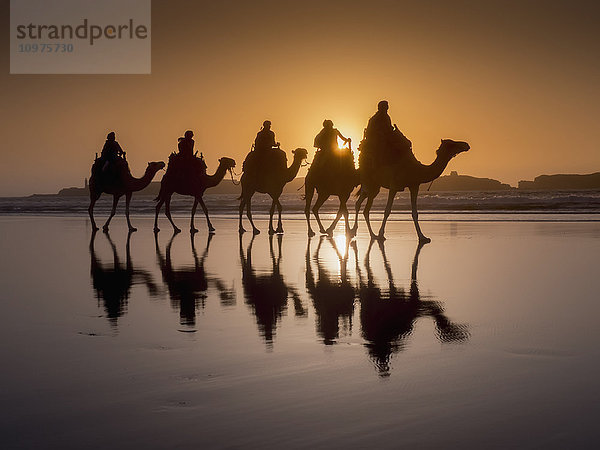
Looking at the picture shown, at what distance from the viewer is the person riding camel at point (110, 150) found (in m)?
21.6

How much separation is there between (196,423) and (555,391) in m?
1.73

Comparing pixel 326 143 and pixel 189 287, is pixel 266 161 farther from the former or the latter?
pixel 189 287

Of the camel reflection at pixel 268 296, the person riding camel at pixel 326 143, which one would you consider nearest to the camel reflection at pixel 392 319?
the camel reflection at pixel 268 296

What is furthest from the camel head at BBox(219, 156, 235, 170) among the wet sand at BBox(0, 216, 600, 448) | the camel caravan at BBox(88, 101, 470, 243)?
the wet sand at BBox(0, 216, 600, 448)

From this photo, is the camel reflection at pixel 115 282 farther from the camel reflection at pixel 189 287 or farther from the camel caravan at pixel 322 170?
the camel caravan at pixel 322 170

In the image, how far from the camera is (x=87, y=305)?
7320 mm

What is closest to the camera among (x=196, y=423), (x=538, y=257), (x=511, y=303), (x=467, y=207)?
(x=196, y=423)

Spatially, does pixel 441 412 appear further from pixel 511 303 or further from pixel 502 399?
pixel 511 303

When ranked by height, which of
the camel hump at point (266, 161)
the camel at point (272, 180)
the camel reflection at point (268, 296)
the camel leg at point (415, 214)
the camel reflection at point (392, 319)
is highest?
the camel hump at point (266, 161)

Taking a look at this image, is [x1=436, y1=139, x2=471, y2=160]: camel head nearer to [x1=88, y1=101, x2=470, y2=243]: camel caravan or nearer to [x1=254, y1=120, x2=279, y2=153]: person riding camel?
[x1=88, y1=101, x2=470, y2=243]: camel caravan

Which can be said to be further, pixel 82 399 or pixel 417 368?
pixel 417 368

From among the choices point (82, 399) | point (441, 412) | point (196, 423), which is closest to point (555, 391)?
point (441, 412)

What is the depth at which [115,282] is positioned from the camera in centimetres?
936

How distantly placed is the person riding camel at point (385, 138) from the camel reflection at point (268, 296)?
6.67m
